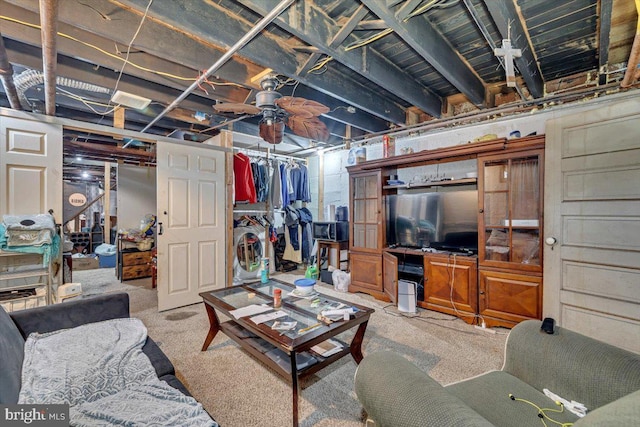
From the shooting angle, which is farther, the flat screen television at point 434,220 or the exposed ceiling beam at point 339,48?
the flat screen television at point 434,220

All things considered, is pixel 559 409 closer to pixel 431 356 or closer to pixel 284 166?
pixel 431 356

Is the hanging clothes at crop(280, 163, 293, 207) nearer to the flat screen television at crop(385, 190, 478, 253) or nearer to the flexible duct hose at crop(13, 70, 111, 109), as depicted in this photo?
the flat screen television at crop(385, 190, 478, 253)

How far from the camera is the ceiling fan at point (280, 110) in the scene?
2107 millimetres

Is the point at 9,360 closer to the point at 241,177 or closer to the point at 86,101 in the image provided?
the point at 86,101

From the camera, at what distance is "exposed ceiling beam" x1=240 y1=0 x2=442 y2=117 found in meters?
1.85

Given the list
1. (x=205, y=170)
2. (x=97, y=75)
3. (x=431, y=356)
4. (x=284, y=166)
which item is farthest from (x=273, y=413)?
(x=284, y=166)

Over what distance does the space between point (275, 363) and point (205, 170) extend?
116 inches

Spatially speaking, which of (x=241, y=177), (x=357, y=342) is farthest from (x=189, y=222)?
(x=357, y=342)

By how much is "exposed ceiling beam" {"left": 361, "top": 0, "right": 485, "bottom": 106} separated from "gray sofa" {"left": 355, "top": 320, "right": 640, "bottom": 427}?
78.3 inches

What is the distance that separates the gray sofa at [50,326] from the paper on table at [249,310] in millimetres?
489

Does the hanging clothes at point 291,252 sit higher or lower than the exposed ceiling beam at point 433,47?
lower

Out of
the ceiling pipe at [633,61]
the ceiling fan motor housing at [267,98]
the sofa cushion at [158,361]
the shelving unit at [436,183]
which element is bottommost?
the sofa cushion at [158,361]

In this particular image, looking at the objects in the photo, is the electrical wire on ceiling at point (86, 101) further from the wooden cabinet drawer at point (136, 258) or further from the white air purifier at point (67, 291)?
the wooden cabinet drawer at point (136, 258)

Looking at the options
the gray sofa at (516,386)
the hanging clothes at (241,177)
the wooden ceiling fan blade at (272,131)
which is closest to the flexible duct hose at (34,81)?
the wooden ceiling fan blade at (272,131)
